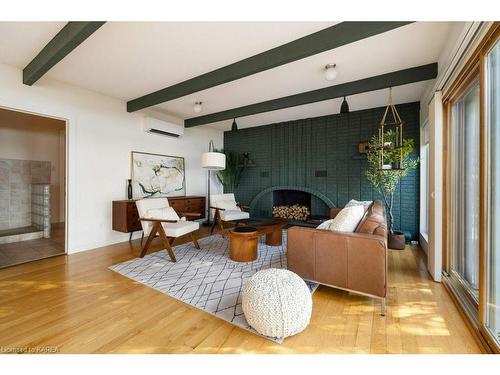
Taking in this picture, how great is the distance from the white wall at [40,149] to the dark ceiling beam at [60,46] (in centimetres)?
284

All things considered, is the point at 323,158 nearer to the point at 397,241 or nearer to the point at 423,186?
the point at 423,186

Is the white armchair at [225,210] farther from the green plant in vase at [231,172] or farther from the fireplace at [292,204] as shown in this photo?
the fireplace at [292,204]

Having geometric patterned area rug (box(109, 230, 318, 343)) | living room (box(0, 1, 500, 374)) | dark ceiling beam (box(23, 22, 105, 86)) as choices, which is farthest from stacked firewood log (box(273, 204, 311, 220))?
dark ceiling beam (box(23, 22, 105, 86))

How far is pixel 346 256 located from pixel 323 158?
3308 millimetres

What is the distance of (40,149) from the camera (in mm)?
5125

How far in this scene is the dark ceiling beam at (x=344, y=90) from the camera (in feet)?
8.91

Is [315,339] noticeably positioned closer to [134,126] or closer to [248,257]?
[248,257]

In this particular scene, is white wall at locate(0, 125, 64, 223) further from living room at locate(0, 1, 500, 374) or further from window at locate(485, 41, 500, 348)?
window at locate(485, 41, 500, 348)

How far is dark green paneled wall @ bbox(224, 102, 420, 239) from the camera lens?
4.11 metres

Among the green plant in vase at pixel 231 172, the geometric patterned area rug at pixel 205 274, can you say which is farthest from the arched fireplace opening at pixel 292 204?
the geometric patterned area rug at pixel 205 274

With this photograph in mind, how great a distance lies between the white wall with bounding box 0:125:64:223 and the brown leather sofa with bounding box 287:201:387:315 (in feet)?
19.3

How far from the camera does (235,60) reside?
261 centimetres

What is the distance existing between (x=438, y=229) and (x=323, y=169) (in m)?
2.65

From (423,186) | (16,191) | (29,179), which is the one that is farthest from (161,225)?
(423,186)
